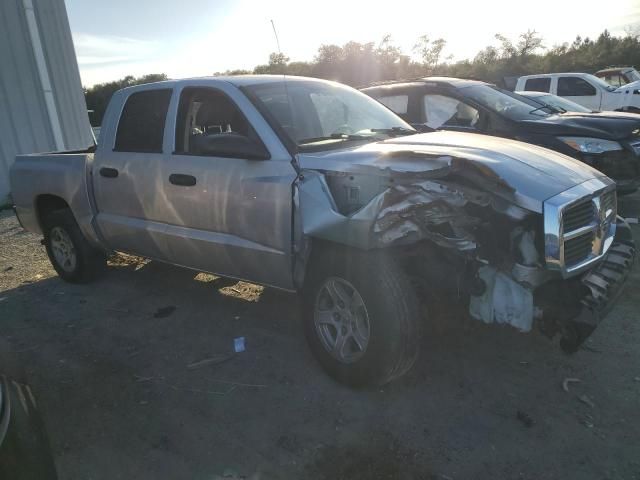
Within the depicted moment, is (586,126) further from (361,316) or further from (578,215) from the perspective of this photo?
(361,316)

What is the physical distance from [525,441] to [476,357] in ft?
2.78

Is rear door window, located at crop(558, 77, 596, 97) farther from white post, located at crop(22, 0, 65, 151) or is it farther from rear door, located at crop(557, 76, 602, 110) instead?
white post, located at crop(22, 0, 65, 151)

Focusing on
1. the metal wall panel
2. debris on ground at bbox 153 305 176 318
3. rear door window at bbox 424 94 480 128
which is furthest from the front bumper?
the metal wall panel

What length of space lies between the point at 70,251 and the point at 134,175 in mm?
1582

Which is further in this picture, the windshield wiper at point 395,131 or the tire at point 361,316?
the windshield wiper at point 395,131

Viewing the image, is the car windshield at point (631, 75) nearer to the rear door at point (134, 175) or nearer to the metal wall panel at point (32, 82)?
the metal wall panel at point (32, 82)

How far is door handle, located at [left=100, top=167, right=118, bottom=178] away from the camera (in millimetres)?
4199

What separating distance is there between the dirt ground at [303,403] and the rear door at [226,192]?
0.65 metres

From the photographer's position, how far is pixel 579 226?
2.68m

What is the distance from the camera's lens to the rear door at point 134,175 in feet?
12.9

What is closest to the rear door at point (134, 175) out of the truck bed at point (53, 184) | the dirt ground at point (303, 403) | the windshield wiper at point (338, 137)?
the truck bed at point (53, 184)

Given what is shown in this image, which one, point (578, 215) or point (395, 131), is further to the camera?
point (395, 131)

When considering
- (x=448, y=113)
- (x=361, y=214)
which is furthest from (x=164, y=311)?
(x=448, y=113)

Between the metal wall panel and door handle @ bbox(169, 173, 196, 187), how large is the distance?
801 cm
